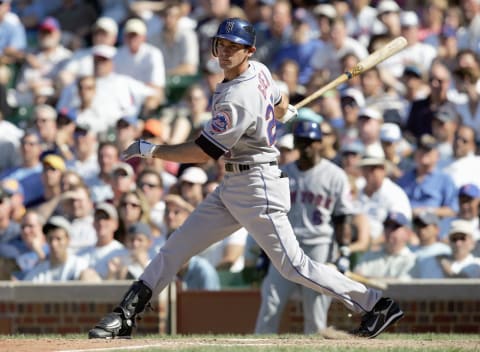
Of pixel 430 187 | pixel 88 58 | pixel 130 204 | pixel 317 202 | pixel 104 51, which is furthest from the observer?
pixel 88 58

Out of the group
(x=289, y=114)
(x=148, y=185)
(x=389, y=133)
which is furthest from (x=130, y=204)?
(x=289, y=114)

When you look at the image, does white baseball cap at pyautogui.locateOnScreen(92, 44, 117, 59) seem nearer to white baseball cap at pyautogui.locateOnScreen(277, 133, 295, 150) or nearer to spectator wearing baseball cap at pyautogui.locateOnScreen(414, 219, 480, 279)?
white baseball cap at pyautogui.locateOnScreen(277, 133, 295, 150)

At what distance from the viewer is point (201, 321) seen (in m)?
10.5

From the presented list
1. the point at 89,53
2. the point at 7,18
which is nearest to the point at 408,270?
the point at 89,53

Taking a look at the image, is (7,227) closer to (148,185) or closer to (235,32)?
(148,185)

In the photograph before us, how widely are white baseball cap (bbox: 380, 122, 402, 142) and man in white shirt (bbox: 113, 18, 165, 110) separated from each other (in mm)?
2835

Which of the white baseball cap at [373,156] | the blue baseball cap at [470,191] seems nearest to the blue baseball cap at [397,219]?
the blue baseball cap at [470,191]

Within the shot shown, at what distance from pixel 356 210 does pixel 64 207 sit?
8.79 feet

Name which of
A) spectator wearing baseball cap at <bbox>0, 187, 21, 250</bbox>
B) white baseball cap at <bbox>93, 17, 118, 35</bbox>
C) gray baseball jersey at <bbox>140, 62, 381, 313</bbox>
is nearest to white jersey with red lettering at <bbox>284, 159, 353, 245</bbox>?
gray baseball jersey at <bbox>140, 62, 381, 313</bbox>

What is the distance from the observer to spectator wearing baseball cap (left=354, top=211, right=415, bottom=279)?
10.4 m

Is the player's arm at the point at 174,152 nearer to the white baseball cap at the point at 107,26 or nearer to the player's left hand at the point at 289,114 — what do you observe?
the player's left hand at the point at 289,114

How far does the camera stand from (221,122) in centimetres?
684

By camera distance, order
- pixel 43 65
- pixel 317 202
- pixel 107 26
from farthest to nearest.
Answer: pixel 43 65
pixel 107 26
pixel 317 202

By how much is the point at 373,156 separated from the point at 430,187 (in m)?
0.60
